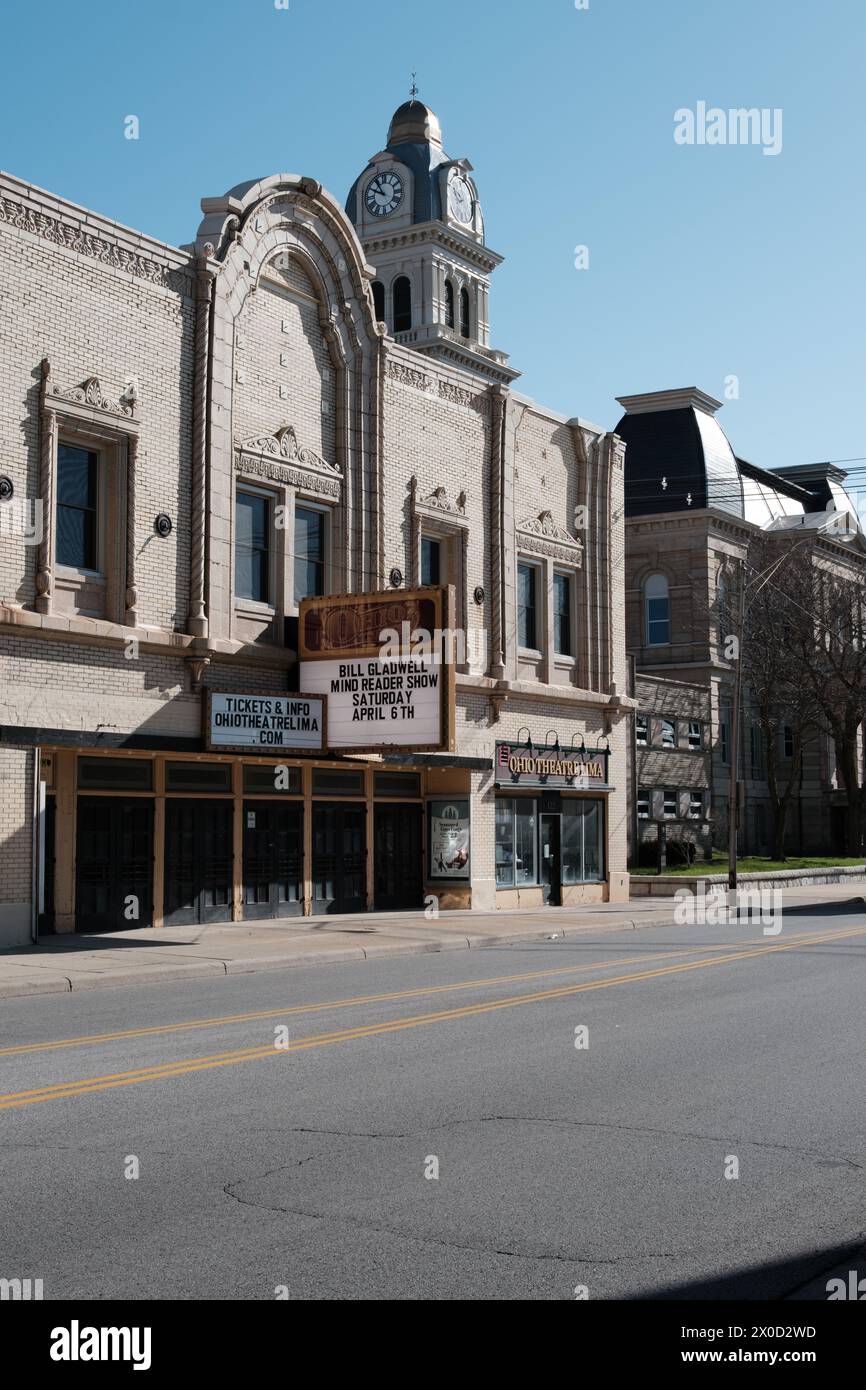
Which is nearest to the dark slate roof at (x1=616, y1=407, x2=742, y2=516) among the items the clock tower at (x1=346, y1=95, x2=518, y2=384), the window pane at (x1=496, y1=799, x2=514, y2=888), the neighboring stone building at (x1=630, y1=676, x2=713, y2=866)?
the neighboring stone building at (x1=630, y1=676, x2=713, y2=866)

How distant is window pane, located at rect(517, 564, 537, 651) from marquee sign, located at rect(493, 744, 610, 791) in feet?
8.61

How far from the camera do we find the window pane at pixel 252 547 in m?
25.1

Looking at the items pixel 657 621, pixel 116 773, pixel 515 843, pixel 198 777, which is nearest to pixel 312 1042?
pixel 116 773

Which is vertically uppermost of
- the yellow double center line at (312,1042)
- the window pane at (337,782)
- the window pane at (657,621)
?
the window pane at (657,621)

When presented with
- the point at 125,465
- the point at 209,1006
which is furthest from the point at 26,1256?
the point at 125,465

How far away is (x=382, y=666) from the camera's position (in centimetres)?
2427

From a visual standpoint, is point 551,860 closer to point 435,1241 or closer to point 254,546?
point 254,546

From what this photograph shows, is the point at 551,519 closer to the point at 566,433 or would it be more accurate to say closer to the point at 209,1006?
the point at 566,433

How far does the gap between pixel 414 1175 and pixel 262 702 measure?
17233mm

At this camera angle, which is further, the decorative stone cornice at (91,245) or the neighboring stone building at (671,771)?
the neighboring stone building at (671,771)

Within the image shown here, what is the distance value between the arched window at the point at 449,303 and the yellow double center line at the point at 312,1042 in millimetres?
74108

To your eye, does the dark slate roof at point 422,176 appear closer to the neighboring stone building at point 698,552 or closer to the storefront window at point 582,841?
the neighboring stone building at point 698,552

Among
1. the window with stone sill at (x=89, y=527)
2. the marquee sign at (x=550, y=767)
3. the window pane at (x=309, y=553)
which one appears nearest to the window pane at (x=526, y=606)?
the marquee sign at (x=550, y=767)

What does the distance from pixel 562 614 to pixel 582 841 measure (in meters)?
5.54
